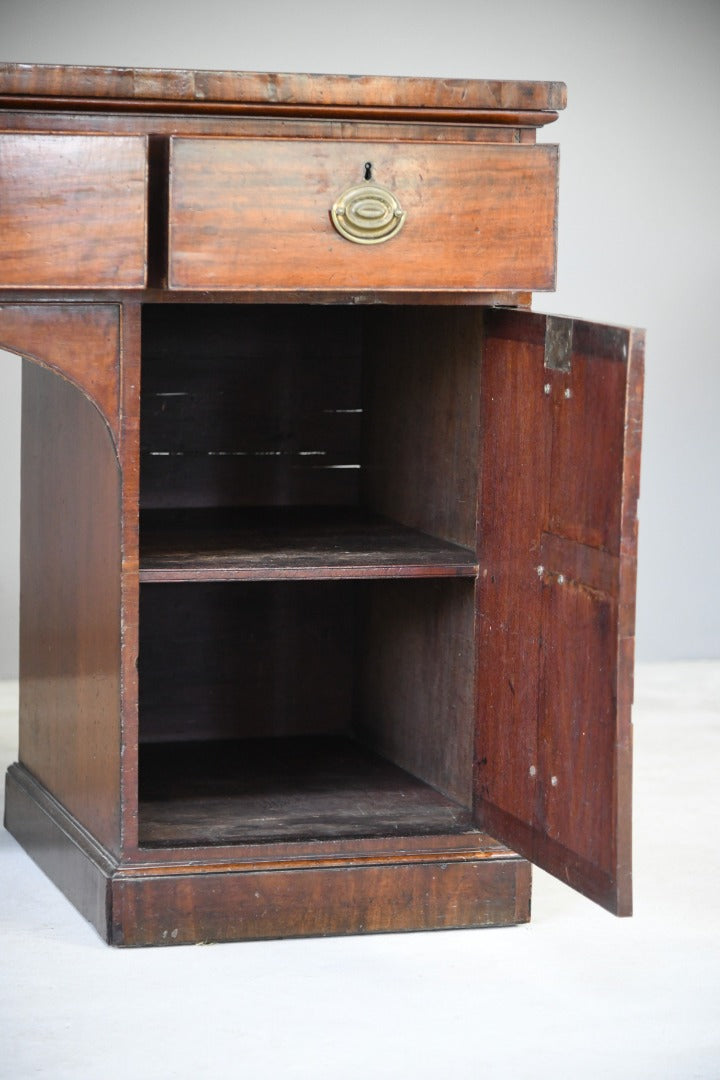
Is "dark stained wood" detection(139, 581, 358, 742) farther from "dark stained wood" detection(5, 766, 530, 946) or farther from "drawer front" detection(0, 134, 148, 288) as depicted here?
"drawer front" detection(0, 134, 148, 288)

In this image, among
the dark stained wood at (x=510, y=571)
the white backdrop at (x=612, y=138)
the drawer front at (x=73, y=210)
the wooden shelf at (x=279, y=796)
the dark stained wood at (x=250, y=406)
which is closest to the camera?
the drawer front at (x=73, y=210)

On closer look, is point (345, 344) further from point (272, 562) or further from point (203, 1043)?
point (203, 1043)

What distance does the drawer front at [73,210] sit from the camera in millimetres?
1793

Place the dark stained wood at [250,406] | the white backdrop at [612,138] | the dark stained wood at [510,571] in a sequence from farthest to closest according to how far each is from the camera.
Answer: the white backdrop at [612,138], the dark stained wood at [250,406], the dark stained wood at [510,571]

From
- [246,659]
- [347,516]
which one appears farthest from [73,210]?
[246,659]

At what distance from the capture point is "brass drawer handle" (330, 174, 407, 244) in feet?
6.07

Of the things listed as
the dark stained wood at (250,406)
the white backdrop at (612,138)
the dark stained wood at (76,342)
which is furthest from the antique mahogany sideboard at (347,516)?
the white backdrop at (612,138)

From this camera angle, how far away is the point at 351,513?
2.49 metres

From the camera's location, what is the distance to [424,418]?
2271 millimetres

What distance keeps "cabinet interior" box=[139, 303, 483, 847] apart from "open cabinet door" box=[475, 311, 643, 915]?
0.08 metres

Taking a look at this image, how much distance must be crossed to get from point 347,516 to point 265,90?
761mm

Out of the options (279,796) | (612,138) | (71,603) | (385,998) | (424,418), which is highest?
(612,138)

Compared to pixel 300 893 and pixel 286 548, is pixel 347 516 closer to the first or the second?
pixel 286 548

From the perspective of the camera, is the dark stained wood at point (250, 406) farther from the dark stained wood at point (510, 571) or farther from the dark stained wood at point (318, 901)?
the dark stained wood at point (318, 901)
